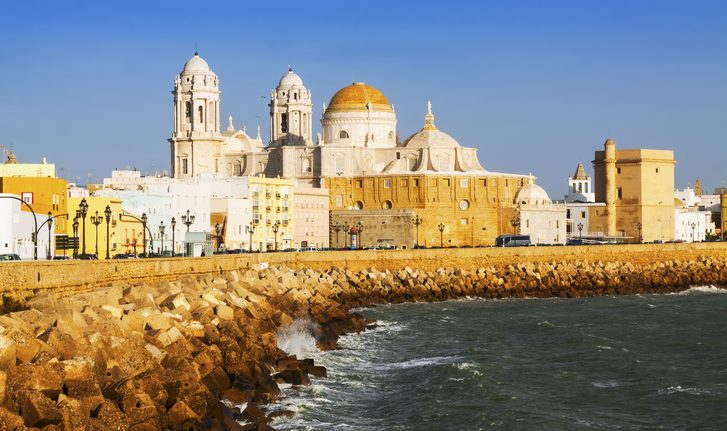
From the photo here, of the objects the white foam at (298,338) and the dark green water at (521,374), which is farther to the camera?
the white foam at (298,338)

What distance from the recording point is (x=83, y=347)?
2105cm

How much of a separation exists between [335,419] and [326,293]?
23770 mm

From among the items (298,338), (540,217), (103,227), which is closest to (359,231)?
(540,217)

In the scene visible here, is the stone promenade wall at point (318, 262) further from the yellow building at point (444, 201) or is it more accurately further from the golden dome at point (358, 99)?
the golden dome at point (358, 99)

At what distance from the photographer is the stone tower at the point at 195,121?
97625 mm

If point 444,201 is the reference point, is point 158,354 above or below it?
below

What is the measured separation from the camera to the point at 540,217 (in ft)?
336

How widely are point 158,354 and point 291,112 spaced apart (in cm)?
8860

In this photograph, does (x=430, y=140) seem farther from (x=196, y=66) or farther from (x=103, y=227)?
(x=103, y=227)

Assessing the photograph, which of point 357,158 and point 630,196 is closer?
point 357,158

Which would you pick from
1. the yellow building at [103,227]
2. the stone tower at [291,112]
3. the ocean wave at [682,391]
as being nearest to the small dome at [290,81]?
the stone tower at [291,112]

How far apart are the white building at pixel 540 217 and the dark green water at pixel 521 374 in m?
50.9

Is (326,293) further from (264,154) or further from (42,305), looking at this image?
(264,154)

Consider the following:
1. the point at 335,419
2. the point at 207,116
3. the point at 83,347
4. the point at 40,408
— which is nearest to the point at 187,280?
the point at 335,419
